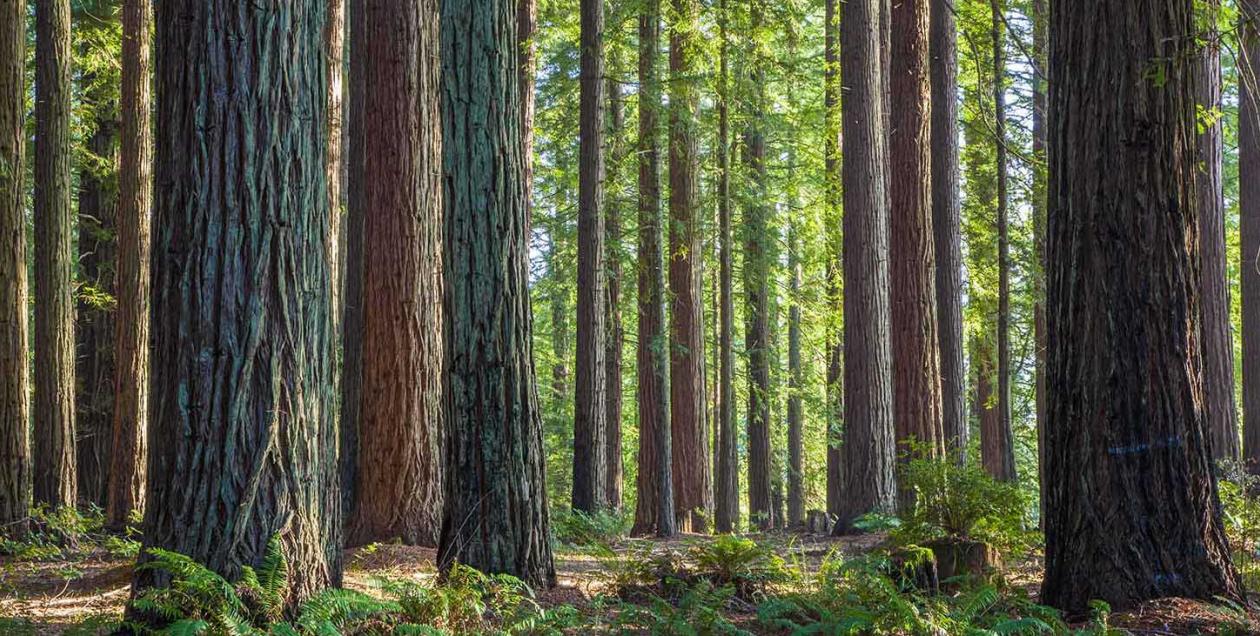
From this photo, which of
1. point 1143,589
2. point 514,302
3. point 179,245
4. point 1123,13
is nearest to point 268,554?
point 179,245

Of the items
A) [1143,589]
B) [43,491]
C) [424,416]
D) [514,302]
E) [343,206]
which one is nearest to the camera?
[1143,589]

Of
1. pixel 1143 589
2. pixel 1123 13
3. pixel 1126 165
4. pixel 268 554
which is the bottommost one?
pixel 1143 589

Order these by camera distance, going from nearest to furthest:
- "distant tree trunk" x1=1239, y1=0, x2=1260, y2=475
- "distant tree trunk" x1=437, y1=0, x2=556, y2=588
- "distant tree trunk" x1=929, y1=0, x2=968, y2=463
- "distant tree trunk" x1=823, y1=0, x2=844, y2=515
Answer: "distant tree trunk" x1=437, y1=0, x2=556, y2=588 < "distant tree trunk" x1=929, y1=0, x2=968, y2=463 < "distant tree trunk" x1=1239, y1=0, x2=1260, y2=475 < "distant tree trunk" x1=823, y1=0, x2=844, y2=515

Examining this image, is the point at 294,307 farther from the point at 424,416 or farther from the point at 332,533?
the point at 424,416

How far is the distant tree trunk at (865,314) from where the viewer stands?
13.4 metres

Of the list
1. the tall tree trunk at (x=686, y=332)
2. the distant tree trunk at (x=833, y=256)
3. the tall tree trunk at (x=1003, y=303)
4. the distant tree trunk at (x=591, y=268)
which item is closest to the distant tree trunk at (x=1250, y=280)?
the tall tree trunk at (x=1003, y=303)

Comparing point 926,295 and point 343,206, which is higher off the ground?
point 343,206

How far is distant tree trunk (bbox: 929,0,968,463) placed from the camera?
1436cm

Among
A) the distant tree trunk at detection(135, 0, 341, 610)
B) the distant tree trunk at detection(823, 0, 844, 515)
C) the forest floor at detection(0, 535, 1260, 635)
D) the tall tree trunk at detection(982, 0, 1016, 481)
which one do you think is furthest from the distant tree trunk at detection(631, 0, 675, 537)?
the distant tree trunk at detection(135, 0, 341, 610)

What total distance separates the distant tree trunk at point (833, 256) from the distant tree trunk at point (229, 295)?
1311 centimetres

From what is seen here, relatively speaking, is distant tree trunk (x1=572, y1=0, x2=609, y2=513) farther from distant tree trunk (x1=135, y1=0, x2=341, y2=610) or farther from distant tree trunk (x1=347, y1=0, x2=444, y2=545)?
distant tree trunk (x1=135, y1=0, x2=341, y2=610)

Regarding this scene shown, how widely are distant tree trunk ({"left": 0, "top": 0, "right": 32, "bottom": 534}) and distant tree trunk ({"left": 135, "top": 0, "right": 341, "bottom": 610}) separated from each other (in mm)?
6671

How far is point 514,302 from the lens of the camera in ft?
23.0

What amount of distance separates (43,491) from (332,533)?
7.88m
